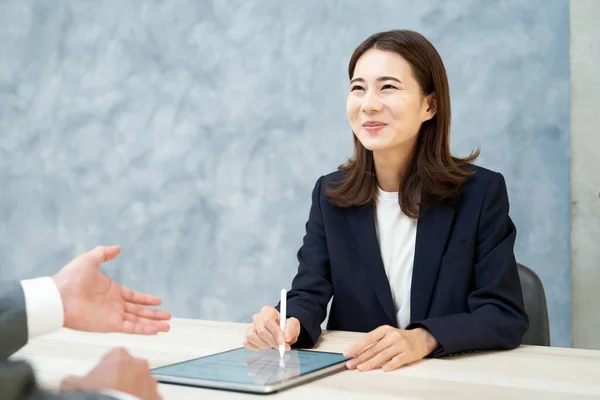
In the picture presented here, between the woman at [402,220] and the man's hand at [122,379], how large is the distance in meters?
0.76

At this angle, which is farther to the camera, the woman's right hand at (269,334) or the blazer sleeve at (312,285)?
the blazer sleeve at (312,285)

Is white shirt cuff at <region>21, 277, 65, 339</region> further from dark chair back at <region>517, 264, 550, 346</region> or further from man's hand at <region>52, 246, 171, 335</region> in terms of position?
dark chair back at <region>517, 264, 550, 346</region>

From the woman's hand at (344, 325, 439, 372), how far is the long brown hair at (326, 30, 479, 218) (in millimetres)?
584

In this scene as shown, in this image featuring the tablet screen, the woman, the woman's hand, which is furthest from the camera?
the woman

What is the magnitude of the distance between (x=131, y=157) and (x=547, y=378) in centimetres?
271

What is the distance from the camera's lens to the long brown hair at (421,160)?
200 cm

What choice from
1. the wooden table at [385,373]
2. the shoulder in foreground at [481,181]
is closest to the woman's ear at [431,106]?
the shoulder in foreground at [481,181]

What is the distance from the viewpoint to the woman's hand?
1.38 m

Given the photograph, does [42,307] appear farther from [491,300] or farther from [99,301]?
[491,300]

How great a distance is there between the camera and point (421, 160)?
2.07 metres

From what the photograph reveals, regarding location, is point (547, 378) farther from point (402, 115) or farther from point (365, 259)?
point (402, 115)

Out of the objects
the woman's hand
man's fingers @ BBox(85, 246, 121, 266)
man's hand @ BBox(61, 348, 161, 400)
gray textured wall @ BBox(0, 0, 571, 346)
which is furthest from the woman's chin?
man's hand @ BBox(61, 348, 161, 400)

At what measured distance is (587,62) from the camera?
2.55m

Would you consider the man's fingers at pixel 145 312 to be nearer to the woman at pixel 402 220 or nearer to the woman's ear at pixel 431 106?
the woman at pixel 402 220
